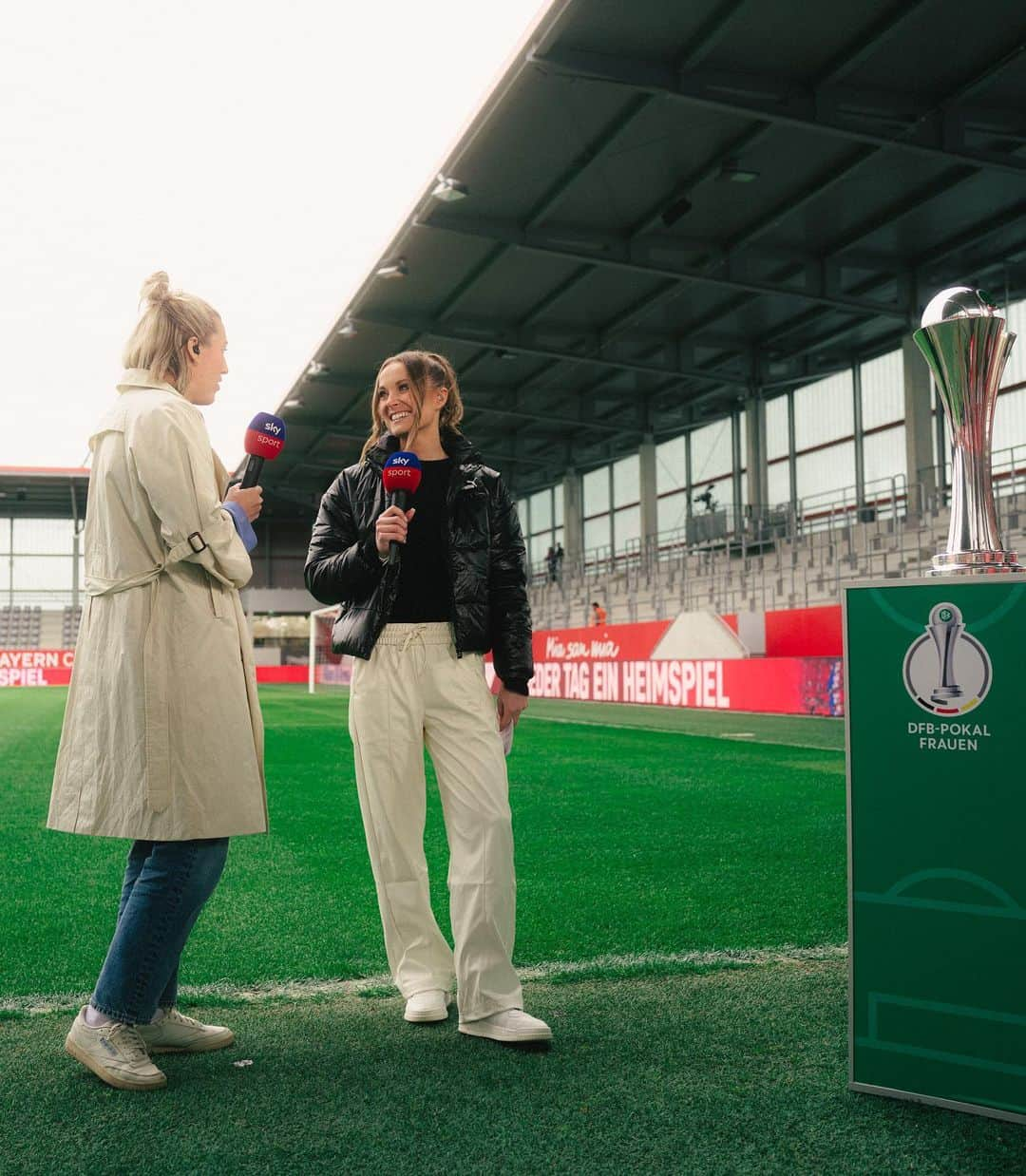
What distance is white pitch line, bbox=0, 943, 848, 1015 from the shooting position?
11.0 feet

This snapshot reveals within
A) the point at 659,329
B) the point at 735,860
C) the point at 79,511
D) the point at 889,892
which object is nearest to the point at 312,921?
the point at 735,860

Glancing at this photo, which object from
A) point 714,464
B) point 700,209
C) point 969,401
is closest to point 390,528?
point 969,401

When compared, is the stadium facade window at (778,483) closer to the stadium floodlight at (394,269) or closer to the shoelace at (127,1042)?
the stadium floodlight at (394,269)

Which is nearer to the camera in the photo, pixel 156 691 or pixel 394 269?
pixel 156 691

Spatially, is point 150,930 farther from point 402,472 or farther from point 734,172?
point 734,172

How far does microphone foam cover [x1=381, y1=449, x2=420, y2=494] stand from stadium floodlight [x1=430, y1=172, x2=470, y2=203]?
17.3 m

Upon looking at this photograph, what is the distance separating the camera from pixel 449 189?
19.2m

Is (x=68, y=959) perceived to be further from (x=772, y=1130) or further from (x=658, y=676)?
(x=658, y=676)

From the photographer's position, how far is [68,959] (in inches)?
151

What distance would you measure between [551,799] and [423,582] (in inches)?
198

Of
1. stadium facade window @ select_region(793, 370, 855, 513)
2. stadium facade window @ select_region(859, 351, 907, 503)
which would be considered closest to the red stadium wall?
stadium facade window @ select_region(859, 351, 907, 503)

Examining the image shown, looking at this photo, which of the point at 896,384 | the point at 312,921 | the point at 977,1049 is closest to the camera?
the point at 977,1049

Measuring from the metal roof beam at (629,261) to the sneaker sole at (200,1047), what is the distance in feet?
63.6

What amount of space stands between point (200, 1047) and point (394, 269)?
21.5 m
